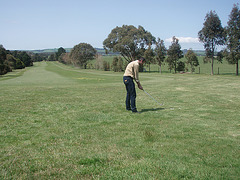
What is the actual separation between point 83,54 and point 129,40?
41501 millimetres

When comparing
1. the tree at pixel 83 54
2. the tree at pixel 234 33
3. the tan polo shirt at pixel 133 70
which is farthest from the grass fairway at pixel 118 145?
the tree at pixel 83 54

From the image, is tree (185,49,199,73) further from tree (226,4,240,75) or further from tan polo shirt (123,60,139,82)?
tan polo shirt (123,60,139,82)

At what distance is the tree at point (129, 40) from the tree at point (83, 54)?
30.9 meters

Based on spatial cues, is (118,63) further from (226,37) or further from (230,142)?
(230,142)

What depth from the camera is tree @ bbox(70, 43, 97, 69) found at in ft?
340

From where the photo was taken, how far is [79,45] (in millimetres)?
106125

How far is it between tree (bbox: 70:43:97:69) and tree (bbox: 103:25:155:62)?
1217 inches

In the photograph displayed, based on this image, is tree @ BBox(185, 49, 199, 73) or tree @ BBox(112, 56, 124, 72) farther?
tree @ BBox(112, 56, 124, 72)

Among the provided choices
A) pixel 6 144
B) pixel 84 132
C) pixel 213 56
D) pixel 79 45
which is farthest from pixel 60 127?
pixel 79 45

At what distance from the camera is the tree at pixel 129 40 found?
6888cm

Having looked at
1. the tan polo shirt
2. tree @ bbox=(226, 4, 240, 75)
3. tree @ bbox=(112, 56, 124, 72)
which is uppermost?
tree @ bbox=(226, 4, 240, 75)

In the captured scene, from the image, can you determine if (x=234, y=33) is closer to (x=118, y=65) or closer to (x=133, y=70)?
(x=118, y=65)

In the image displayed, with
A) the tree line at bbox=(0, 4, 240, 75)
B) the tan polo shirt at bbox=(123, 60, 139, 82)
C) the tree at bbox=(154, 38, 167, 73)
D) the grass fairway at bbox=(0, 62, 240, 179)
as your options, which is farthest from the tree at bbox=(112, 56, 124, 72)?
the grass fairway at bbox=(0, 62, 240, 179)

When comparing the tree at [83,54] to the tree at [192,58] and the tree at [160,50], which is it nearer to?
the tree at [160,50]
